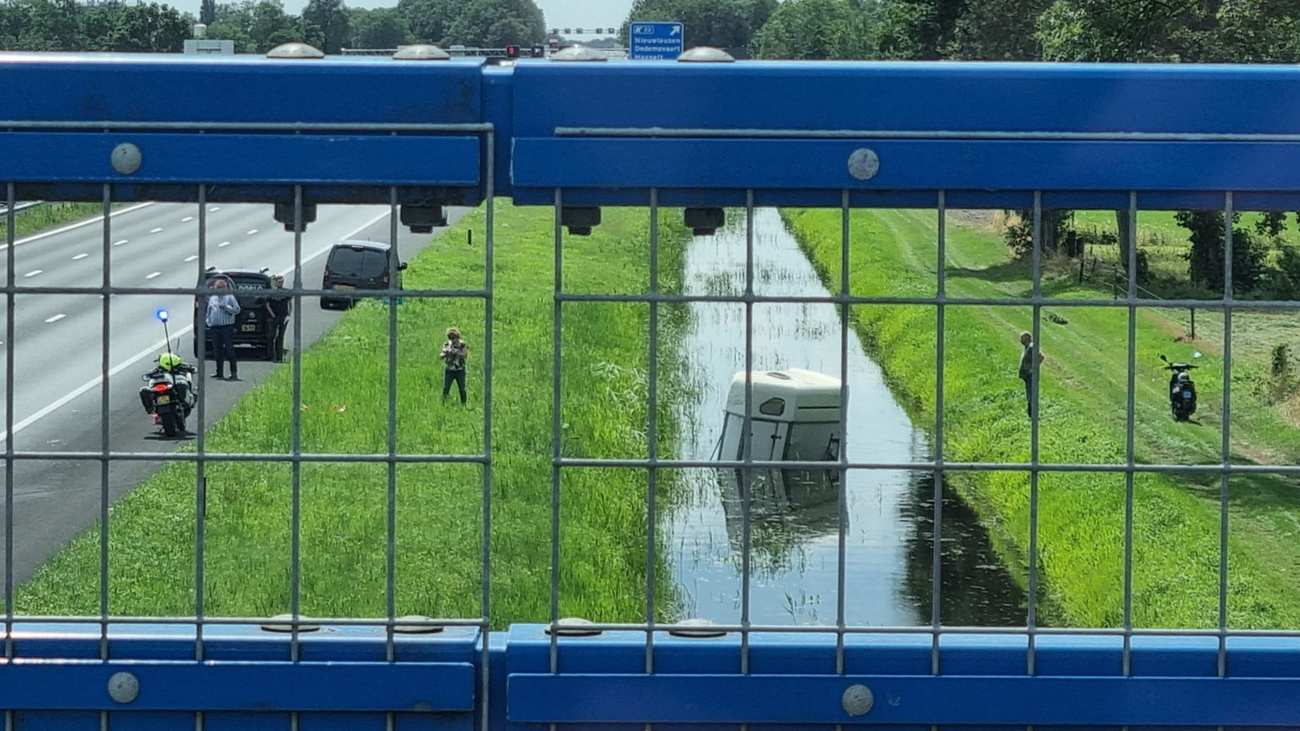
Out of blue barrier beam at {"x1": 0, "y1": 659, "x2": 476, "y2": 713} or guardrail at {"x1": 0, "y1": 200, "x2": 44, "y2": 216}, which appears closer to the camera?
blue barrier beam at {"x1": 0, "y1": 659, "x2": 476, "y2": 713}

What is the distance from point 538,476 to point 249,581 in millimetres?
6997

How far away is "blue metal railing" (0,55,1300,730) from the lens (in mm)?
8531

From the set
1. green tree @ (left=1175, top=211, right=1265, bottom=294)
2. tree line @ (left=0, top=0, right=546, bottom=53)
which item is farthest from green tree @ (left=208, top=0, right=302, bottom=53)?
green tree @ (left=1175, top=211, right=1265, bottom=294)

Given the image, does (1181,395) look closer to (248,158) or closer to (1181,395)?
(1181,395)

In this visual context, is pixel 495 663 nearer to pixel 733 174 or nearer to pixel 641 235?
pixel 733 174

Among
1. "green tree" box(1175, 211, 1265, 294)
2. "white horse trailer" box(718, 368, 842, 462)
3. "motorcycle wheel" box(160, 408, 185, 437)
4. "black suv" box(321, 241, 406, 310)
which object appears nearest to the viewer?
"white horse trailer" box(718, 368, 842, 462)

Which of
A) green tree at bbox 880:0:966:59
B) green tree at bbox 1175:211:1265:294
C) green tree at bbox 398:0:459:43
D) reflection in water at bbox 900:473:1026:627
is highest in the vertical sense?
green tree at bbox 398:0:459:43

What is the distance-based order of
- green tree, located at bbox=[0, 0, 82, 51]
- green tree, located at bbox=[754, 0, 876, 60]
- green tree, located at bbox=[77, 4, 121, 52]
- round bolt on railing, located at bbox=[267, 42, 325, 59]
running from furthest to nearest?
1. green tree, located at bbox=[754, 0, 876, 60]
2. green tree, located at bbox=[0, 0, 82, 51]
3. green tree, located at bbox=[77, 4, 121, 52]
4. round bolt on railing, located at bbox=[267, 42, 325, 59]

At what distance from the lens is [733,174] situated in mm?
8523

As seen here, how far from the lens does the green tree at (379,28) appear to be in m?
166

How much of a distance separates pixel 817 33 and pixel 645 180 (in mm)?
156530

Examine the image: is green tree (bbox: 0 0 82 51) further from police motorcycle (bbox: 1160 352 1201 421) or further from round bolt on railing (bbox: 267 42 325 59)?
round bolt on railing (bbox: 267 42 325 59)

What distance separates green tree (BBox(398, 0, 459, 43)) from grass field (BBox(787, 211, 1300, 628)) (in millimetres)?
132059

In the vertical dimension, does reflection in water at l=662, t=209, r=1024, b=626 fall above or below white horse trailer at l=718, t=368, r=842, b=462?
below
